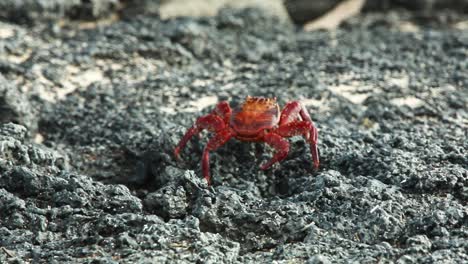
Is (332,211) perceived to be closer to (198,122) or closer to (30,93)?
(198,122)

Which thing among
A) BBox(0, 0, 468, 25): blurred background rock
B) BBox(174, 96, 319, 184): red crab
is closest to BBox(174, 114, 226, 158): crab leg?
BBox(174, 96, 319, 184): red crab

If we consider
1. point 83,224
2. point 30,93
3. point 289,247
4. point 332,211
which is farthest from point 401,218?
point 30,93

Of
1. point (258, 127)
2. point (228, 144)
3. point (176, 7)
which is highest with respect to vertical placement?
point (176, 7)

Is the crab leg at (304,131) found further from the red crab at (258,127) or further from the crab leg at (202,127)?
the crab leg at (202,127)

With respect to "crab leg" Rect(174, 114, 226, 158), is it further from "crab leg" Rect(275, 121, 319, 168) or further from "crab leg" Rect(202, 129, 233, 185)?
"crab leg" Rect(275, 121, 319, 168)

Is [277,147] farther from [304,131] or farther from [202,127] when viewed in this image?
[202,127]

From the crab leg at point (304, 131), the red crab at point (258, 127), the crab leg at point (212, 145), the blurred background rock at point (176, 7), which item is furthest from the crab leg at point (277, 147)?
the blurred background rock at point (176, 7)

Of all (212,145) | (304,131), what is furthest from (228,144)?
(304,131)
